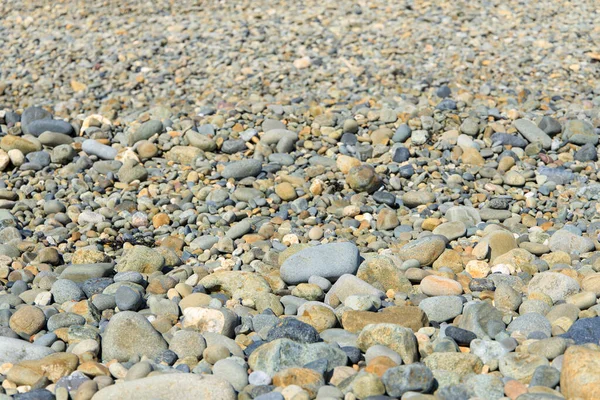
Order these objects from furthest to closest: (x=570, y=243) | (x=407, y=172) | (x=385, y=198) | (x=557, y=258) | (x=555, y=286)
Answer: (x=407, y=172), (x=385, y=198), (x=570, y=243), (x=557, y=258), (x=555, y=286)

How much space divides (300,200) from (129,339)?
2177 millimetres

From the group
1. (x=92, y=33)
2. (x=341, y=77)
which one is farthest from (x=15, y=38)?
(x=341, y=77)

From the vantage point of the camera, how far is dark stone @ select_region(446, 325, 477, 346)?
10.6 ft

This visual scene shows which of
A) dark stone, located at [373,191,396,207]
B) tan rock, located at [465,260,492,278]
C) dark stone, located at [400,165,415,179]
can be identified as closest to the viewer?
tan rock, located at [465,260,492,278]

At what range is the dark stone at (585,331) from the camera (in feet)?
10.4

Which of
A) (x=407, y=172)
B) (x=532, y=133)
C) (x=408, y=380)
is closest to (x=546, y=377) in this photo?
(x=408, y=380)

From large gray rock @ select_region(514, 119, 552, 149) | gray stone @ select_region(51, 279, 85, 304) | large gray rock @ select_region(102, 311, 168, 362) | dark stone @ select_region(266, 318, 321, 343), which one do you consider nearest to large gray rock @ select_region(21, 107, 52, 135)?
gray stone @ select_region(51, 279, 85, 304)

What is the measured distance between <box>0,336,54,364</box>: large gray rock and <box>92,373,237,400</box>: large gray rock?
545mm

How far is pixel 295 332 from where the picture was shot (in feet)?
10.6

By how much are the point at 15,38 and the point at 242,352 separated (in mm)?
6925

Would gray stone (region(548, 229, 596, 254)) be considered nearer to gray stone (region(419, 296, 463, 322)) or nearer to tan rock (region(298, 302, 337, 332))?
gray stone (region(419, 296, 463, 322))

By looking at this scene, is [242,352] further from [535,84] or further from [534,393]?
[535,84]

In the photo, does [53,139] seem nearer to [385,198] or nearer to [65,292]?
[65,292]

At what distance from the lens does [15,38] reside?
8.63m
